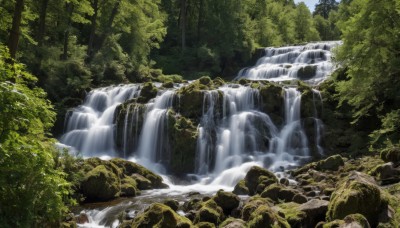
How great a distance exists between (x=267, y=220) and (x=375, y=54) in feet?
36.0

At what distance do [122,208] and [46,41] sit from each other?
73.2 feet

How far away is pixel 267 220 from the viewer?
8891mm

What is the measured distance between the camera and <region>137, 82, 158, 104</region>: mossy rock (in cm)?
2509

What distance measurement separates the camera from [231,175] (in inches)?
741

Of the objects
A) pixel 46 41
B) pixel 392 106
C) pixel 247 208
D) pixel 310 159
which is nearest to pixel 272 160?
pixel 310 159

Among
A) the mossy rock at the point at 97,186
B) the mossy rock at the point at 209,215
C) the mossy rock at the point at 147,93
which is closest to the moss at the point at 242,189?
the mossy rock at the point at 209,215

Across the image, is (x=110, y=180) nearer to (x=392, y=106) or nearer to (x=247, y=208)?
(x=247, y=208)

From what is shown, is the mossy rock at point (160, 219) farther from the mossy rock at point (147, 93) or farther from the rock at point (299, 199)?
the mossy rock at point (147, 93)

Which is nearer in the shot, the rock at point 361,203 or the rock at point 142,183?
the rock at point 361,203

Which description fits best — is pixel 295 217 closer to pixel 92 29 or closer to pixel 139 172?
pixel 139 172

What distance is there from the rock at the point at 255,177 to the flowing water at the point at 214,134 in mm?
3235

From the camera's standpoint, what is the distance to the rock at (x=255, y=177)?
1441 cm

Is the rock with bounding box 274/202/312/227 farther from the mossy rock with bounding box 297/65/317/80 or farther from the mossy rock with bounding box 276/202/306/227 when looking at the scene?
the mossy rock with bounding box 297/65/317/80

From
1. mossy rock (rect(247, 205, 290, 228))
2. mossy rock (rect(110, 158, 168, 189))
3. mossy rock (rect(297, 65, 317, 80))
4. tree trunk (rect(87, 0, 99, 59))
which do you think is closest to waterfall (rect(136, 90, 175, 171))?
mossy rock (rect(110, 158, 168, 189))
